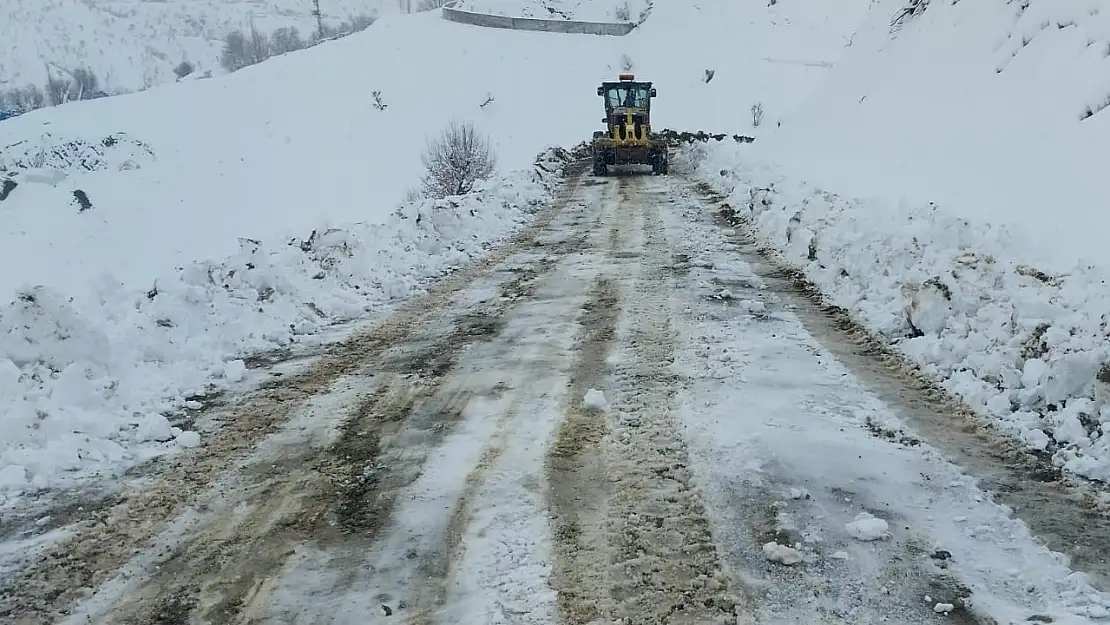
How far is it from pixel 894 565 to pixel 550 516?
1582 mm

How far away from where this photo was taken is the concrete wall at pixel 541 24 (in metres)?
69.1

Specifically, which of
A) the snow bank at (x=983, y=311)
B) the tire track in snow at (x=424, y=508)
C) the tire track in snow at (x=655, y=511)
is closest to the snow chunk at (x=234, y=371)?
the tire track in snow at (x=424, y=508)

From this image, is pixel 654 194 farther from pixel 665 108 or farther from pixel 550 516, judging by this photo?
pixel 665 108

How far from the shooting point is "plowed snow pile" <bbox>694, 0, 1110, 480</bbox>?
557 centimetres

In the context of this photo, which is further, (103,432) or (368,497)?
(103,432)

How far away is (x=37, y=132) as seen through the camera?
53.5 metres

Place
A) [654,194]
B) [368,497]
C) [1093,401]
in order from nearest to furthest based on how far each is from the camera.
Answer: [368,497] < [1093,401] < [654,194]

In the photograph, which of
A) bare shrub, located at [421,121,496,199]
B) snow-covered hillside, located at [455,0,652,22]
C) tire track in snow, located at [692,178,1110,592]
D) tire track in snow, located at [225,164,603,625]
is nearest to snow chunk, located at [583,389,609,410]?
tire track in snow, located at [225,164,603,625]

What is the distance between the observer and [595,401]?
5676mm

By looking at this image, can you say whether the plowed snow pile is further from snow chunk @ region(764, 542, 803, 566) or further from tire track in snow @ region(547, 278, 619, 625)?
tire track in snow @ region(547, 278, 619, 625)

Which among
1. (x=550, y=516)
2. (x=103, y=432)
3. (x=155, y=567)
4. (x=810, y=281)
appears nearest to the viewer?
(x=155, y=567)

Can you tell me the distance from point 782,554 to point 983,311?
3698 millimetres

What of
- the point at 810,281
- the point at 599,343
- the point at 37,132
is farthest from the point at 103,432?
the point at 37,132

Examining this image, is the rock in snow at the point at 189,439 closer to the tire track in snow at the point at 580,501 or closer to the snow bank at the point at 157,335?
the snow bank at the point at 157,335
